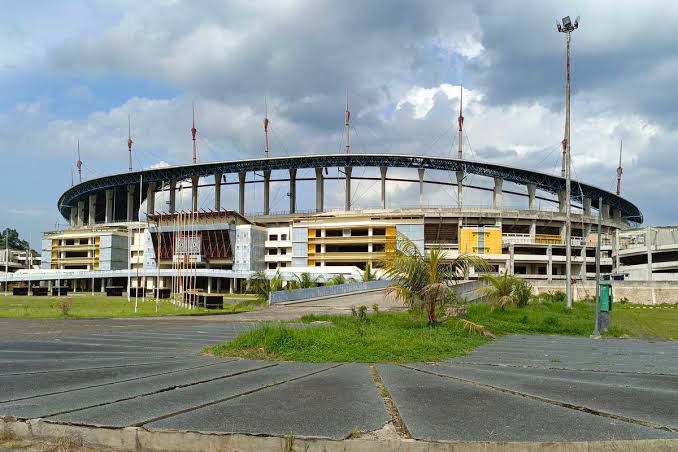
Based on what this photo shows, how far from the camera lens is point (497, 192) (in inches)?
3708

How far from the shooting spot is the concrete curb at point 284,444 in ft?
18.8

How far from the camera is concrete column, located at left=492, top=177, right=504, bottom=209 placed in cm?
9294

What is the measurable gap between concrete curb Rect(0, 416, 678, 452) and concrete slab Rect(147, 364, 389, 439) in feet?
0.70

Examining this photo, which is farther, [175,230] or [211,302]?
[175,230]

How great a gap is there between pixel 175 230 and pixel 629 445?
84.2m

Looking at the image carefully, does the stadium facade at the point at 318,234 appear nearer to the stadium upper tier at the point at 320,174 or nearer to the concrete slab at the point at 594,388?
the stadium upper tier at the point at 320,174

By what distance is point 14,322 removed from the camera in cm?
2353

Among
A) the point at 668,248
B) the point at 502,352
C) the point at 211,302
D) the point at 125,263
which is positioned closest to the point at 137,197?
the point at 125,263

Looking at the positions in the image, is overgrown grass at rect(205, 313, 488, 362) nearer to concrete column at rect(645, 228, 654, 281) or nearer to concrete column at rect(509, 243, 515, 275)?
concrete column at rect(509, 243, 515, 275)

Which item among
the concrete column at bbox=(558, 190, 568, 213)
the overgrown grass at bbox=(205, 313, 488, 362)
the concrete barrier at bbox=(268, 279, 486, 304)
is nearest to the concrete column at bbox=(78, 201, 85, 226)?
the concrete barrier at bbox=(268, 279, 486, 304)

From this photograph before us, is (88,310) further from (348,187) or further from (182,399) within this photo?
(348,187)

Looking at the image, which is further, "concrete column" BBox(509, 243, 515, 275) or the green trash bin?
"concrete column" BBox(509, 243, 515, 275)

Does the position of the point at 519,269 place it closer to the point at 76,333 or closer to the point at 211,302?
the point at 211,302

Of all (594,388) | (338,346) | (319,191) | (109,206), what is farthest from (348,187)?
(594,388)
